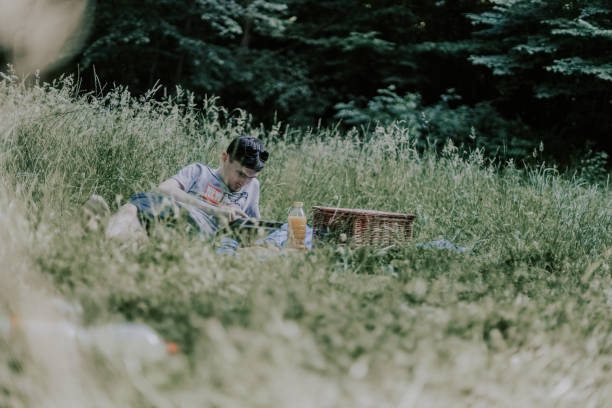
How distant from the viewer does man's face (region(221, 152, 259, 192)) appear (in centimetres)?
436

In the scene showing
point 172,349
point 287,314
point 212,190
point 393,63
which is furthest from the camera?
point 393,63

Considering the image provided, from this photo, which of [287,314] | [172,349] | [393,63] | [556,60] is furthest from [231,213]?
[393,63]

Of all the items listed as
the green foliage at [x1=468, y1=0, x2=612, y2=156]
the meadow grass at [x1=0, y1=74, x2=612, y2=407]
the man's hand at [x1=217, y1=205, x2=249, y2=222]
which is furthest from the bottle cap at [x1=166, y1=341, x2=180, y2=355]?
the green foliage at [x1=468, y1=0, x2=612, y2=156]

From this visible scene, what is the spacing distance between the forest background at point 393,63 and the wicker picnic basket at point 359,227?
6.62m

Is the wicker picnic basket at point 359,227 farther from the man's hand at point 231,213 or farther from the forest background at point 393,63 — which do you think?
the forest background at point 393,63

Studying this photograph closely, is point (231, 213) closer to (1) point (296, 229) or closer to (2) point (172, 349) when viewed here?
(1) point (296, 229)

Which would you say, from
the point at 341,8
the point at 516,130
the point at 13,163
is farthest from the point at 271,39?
the point at 13,163

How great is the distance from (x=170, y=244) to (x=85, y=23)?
36.0 ft

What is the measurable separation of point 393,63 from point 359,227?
9.37 meters

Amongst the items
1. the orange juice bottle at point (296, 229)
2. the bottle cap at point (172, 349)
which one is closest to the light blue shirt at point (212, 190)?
the orange juice bottle at point (296, 229)

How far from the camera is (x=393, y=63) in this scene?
12648 millimetres

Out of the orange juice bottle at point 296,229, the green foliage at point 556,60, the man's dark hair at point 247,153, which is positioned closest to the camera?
the orange juice bottle at point 296,229

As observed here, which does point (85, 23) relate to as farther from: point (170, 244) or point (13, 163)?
point (170, 244)

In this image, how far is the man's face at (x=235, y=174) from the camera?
436cm
